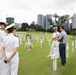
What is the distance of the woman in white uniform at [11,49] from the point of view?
712cm

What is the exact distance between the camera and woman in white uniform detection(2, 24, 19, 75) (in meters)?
7.12

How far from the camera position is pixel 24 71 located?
11.6 metres

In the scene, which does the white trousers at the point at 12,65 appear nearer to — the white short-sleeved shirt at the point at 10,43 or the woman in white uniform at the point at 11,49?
the woman in white uniform at the point at 11,49

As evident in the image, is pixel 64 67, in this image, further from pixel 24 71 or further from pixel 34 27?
pixel 34 27

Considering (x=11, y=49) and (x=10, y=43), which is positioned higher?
(x=10, y=43)

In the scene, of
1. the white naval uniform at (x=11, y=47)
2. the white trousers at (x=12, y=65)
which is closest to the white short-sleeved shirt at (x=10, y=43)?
the white naval uniform at (x=11, y=47)

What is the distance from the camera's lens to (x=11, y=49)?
715 cm

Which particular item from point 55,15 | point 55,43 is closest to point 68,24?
point 55,15

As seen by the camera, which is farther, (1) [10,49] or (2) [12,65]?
(2) [12,65]

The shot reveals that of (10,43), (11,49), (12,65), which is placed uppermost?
(10,43)

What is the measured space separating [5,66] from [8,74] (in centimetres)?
26

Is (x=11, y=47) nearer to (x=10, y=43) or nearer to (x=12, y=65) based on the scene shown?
(x=10, y=43)

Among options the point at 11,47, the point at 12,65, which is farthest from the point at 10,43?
the point at 12,65

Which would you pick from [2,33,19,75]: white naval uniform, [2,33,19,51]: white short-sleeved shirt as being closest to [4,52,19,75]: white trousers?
[2,33,19,75]: white naval uniform
